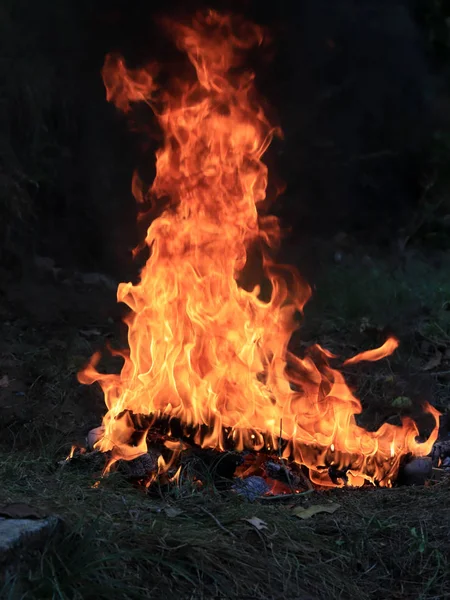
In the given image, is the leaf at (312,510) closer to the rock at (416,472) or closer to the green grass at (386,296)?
the rock at (416,472)

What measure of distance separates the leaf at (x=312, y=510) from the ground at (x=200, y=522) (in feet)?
0.10

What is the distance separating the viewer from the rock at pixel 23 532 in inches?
103

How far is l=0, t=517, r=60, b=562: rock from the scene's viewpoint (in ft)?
8.62

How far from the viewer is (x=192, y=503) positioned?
3.93 m

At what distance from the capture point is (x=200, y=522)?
143 inches

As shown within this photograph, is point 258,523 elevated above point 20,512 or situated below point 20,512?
below

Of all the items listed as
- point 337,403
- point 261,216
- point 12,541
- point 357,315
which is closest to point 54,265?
point 261,216

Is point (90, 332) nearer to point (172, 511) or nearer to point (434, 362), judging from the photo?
point (434, 362)

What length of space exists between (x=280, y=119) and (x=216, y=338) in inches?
190

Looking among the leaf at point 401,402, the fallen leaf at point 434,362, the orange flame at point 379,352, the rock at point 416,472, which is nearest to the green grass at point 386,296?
the fallen leaf at point 434,362

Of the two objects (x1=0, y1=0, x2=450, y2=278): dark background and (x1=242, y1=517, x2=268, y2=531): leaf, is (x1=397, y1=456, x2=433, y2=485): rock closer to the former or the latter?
(x1=242, y1=517, x2=268, y2=531): leaf

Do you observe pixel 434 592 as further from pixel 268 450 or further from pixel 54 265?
pixel 54 265

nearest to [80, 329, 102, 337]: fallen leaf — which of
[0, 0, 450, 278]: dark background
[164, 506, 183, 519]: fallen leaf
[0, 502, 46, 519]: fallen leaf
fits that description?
[0, 0, 450, 278]: dark background

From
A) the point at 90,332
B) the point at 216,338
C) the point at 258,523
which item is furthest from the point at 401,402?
the point at 90,332
